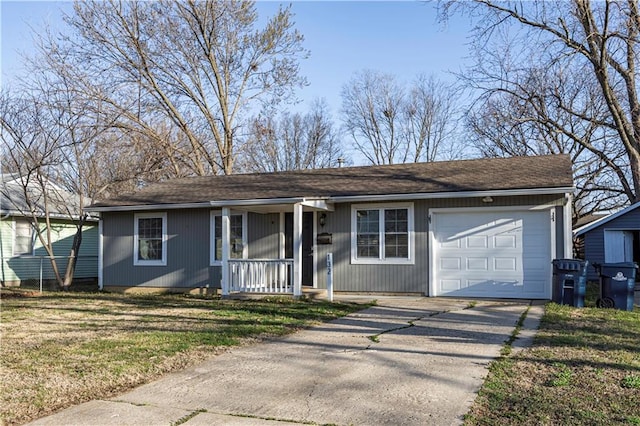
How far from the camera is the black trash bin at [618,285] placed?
1066 centimetres

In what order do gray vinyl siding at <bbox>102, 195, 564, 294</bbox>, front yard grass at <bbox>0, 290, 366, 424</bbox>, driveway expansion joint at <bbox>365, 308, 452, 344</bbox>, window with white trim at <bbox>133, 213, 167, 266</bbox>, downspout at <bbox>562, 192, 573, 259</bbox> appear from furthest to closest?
window with white trim at <bbox>133, 213, 167, 266</bbox>
gray vinyl siding at <bbox>102, 195, 564, 294</bbox>
downspout at <bbox>562, 192, 573, 259</bbox>
driveway expansion joint at <bbox>365, 308, 452, 344</bbox>
front yard grass at <bbox>0, 290, 366, 424</bbox>

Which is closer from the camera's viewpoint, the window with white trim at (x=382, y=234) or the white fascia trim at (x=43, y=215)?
the window with white trim at (x=382, y=234)

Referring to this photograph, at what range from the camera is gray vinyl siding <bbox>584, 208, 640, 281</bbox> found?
19.9 metres

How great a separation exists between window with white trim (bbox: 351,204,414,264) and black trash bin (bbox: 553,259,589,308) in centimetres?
319

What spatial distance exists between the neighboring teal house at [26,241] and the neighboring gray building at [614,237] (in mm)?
18213

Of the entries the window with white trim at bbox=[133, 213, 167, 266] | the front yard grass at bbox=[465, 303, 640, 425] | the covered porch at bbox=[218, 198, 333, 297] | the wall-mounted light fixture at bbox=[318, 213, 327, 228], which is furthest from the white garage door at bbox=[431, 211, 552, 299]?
Result: the window with white trim at bbox=[133, 213, 167, 266]

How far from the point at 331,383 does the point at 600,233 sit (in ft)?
60.2

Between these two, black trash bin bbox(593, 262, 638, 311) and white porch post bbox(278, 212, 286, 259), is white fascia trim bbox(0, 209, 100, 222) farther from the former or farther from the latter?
black trash bin bbox(593, 262, 638, 311)

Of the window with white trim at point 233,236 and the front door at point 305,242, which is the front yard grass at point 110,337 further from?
the front door at point 305,242

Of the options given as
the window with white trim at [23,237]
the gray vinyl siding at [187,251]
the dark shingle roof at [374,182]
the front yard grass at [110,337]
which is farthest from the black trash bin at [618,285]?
the window with white trim at [23,237]

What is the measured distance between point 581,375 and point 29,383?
17.7 feet

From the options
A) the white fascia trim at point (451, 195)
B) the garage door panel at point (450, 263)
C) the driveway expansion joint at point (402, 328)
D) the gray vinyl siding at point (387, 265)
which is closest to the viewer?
the driveway expansion joint at point (402, 328)

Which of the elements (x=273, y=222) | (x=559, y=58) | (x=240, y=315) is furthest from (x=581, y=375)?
(x=559, y=58)

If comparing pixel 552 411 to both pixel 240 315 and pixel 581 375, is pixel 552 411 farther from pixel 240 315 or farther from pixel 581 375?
pixel 240 315
